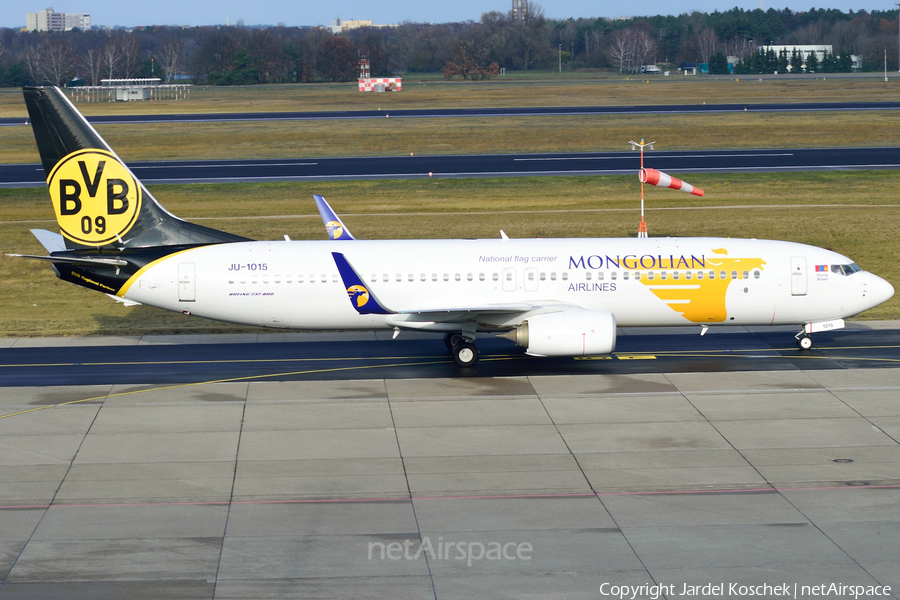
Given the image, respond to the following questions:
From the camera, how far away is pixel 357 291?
3294 centimetres

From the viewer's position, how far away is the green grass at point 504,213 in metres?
48.8

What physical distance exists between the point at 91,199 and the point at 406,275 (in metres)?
11.0

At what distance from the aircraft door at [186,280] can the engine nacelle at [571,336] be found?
11181 millimetres

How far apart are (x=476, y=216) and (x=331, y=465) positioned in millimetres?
36856

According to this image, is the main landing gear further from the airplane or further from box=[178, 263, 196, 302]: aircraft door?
box=[178, 263, 196, 302]: aircraft door

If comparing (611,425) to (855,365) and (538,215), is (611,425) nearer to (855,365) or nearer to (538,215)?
(855,365)

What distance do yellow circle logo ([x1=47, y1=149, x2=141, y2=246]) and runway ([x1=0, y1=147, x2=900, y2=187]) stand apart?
3862cm

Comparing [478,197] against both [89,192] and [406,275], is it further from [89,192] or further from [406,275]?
[89,192]

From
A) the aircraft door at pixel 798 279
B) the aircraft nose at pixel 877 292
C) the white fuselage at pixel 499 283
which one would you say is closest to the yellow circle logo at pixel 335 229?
the white fuselage at pixel 499 283

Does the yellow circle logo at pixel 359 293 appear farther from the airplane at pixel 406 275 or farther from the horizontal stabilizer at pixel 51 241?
the horizontal stabilizer at pixel 51 241

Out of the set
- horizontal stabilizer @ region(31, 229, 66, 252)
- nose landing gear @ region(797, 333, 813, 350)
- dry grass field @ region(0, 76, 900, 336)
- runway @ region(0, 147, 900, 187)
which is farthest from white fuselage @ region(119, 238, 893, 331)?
runway @ region(0, 147, 900, 187)

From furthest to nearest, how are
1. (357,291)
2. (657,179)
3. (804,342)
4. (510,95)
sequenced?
(510,95), (657,179), (804,342), (357,291)
